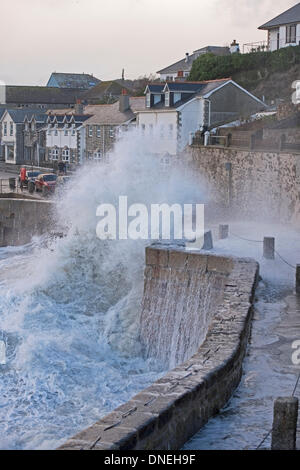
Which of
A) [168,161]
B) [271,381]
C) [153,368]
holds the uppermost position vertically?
[168,161]

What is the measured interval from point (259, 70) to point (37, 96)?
3070 centimetres

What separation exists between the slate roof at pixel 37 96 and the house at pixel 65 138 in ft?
49.9

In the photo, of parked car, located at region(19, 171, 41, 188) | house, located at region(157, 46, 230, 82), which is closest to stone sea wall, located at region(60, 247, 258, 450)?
parked car, located at region(19, 171, 41, 188)

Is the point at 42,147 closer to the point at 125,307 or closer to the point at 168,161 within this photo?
the point at 168,161

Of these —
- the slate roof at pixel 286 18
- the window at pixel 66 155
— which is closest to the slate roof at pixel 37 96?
the window at pixel 66 155

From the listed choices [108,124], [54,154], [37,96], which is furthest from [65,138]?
[37,96]

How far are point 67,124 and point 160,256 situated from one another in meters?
38.7

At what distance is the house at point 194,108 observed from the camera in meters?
38.0

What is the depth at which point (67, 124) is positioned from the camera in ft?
169

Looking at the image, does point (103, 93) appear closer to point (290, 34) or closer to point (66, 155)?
point (66, 155)

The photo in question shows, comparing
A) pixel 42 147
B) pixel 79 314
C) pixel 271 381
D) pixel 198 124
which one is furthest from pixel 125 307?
pixel 42 147

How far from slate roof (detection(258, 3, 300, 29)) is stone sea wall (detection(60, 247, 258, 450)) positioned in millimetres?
37600

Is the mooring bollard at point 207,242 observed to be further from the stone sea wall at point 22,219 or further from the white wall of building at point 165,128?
the white wall of building at point 165,128
